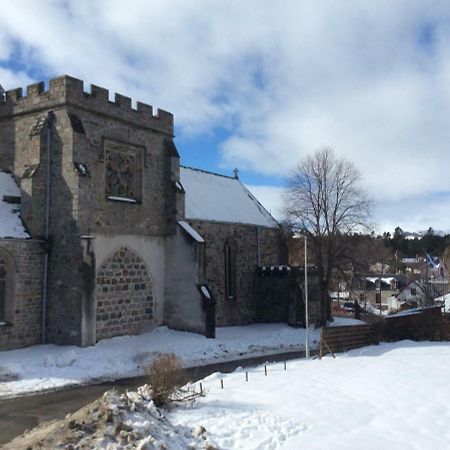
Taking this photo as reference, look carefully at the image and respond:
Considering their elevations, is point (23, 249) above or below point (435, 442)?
above

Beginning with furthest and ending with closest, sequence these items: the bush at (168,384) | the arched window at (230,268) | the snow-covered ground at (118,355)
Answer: the arched window at (230,268)
the snow-covered ground at (118,355)
the bush at (168,384)

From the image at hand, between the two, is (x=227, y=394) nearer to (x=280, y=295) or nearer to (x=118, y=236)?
(x=118, y=236)

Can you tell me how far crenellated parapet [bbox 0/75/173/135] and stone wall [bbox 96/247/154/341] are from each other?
568 cm

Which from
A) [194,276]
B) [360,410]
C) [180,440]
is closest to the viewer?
[180,440]

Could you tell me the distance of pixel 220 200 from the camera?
103ft

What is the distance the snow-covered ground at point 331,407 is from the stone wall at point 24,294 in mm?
8022

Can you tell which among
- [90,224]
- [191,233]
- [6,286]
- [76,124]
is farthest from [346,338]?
[76,124]

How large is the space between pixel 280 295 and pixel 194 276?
8.48 m

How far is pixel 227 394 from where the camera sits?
12.4 meters

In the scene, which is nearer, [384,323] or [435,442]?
[435,442]

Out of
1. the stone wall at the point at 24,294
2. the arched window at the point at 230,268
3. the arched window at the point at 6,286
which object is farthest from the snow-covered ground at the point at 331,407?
the arched window at the point at 230,268

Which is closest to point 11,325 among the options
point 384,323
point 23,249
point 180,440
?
point 23,249

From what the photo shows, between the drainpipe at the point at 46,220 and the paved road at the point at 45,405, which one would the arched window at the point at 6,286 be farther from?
the paved road at the point at 45,405

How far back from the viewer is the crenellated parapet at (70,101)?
20.5 meters
